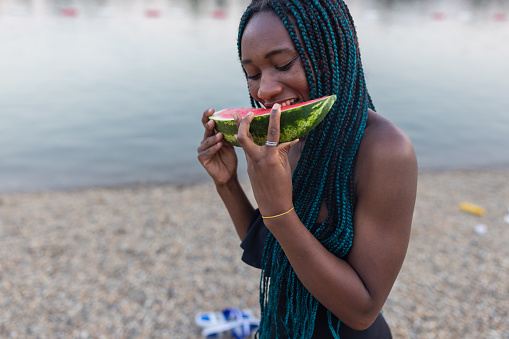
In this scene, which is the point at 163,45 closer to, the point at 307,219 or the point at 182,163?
the point at 182,163

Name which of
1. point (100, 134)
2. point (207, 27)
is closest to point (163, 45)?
point (207, 27)

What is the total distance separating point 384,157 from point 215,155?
0.96 m

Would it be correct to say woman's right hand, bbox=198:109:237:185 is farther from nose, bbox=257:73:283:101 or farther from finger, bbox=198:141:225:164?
nose, bbox=257:73:283:101

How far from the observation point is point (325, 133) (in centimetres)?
186

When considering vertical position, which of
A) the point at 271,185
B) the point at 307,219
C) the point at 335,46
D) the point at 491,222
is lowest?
the point at 491,222

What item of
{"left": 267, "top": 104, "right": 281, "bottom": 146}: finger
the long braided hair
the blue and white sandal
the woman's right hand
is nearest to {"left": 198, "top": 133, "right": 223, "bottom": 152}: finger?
the woman's right hand

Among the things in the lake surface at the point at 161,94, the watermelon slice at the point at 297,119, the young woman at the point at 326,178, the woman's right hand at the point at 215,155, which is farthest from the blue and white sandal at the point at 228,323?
the lake surface at the point at 161,94

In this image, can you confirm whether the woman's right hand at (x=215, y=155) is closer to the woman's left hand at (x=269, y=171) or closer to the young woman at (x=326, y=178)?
the young woman at (x=326, y=178)

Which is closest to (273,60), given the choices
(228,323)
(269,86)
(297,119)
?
(269,86)

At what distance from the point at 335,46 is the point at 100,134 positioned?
9.59 m

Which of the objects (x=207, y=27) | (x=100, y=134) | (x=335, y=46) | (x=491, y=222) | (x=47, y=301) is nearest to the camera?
(x=335, y=46)

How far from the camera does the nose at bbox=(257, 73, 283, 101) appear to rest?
176 cm

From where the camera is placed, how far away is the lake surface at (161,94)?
9203mm

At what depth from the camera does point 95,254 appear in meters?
5.37
